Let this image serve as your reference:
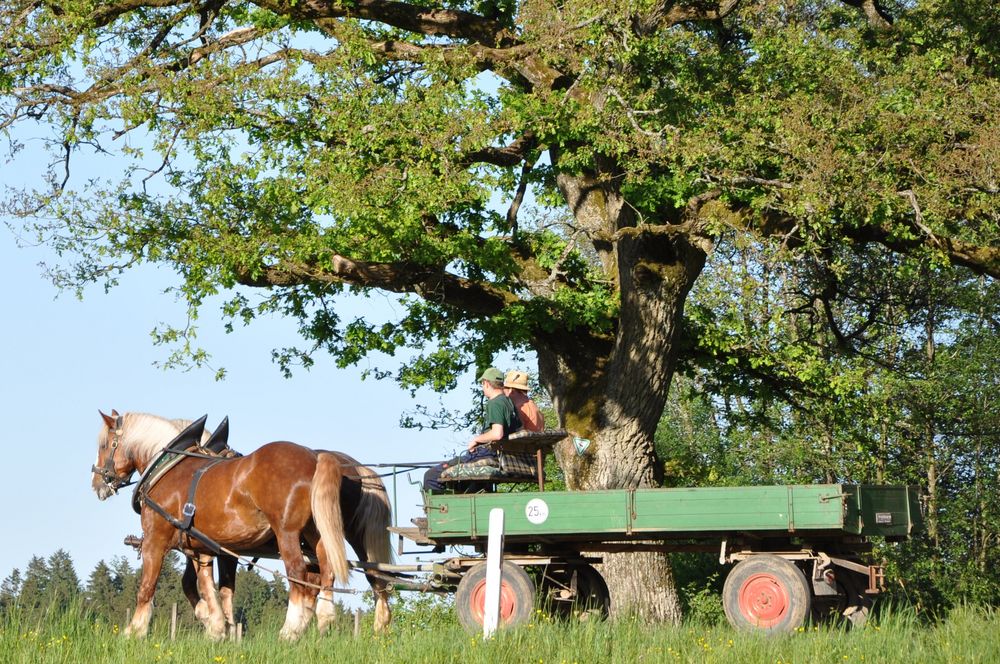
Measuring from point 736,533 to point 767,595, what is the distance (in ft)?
1.74

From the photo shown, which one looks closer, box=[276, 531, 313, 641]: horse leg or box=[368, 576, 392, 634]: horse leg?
box=[276, 531, 313, 641]: horse leg

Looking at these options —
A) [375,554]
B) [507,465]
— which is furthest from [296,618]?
[507,465]

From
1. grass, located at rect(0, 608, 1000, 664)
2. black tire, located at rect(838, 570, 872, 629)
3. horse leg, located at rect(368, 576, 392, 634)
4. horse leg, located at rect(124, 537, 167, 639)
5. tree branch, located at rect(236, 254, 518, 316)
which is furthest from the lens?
tree branch, located at rect(236, 254, 518, 316)

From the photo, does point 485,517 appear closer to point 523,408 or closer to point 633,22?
point 523,408

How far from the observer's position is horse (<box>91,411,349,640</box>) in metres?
11.2

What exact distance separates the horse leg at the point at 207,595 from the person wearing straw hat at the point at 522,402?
10.3 ft

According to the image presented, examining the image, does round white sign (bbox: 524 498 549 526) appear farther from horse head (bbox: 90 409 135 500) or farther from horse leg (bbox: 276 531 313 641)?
horse head (bbox: 90 409 135 500)

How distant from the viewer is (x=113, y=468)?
12.6 meters

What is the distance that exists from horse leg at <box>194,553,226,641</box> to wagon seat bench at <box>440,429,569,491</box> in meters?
2.44

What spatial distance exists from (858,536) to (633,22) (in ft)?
21.7

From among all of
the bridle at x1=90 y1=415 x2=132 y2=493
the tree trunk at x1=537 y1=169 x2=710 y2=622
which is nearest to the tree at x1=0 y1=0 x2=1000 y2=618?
the tree trunk at x1=537 y1=169 x2=710 y2=622

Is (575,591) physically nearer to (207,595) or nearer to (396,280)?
(207,595)

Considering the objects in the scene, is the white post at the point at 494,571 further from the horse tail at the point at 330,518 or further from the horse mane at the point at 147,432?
the horse mane at the point at 147,432

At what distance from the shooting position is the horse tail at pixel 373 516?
12164 millimetres
